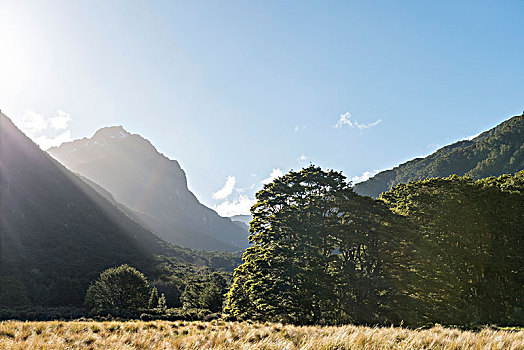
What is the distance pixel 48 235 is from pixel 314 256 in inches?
4438

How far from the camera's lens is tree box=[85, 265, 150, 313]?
54.2 m

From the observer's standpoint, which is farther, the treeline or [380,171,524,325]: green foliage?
[380,171,524,325]: green foliage

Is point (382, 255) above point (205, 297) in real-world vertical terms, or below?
above

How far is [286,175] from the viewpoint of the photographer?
25359 mm

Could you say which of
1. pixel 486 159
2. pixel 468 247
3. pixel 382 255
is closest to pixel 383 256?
pixel 382 255

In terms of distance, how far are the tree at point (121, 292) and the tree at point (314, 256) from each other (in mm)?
→ 41981

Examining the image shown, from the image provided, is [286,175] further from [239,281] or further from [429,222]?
[429,222]

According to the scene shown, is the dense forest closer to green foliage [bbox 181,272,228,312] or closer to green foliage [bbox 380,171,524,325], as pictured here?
green foliage [bbox 380,171,524,325]

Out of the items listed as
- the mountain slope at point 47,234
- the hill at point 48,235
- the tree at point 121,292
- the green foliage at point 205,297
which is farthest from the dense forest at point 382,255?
the hill at point 48,235

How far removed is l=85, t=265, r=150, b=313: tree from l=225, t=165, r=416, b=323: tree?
42.0m

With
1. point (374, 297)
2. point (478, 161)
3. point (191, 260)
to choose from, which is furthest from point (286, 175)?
point (191, 260)

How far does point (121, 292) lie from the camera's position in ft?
179

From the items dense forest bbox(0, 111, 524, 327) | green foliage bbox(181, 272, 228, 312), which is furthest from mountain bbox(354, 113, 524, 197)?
green foliage bbox(181, 272, 228, 312)

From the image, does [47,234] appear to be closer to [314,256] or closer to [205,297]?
[205,297]
